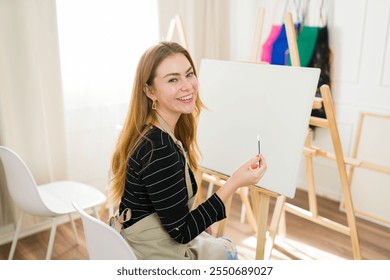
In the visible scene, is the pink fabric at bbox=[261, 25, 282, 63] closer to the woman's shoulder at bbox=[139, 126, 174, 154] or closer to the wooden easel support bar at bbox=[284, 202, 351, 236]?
the wooden easel support bar at bbox=[284, 202, 351, 236]

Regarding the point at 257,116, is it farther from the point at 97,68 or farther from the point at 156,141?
the point at 97,68

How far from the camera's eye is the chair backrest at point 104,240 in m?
1.04

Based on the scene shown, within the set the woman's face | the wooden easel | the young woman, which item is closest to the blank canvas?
the wooden easel

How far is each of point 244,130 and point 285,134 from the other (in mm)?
226

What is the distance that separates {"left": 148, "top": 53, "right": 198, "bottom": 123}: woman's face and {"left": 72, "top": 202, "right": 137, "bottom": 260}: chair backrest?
0.49m

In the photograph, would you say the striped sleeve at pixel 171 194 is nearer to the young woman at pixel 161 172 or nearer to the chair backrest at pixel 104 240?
the young woman at pixel 161 172

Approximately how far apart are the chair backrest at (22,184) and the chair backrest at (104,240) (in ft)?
2.60

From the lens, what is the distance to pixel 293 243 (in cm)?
244

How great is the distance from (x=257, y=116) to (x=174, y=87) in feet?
1.74

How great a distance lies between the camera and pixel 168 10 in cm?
289

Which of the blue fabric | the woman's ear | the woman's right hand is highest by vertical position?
the blue fabric

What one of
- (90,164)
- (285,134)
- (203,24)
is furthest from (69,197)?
(203,24)

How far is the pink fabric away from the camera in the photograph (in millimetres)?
2964
